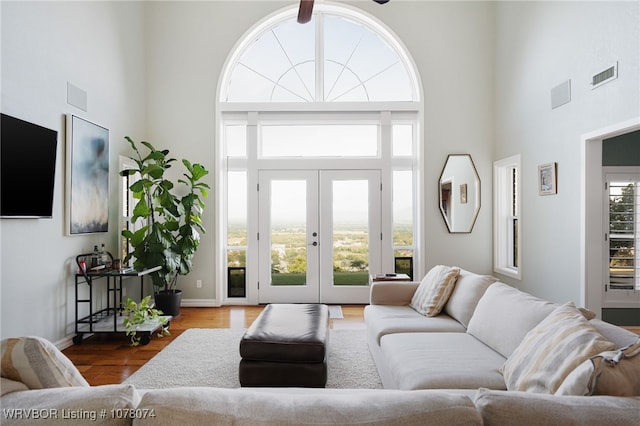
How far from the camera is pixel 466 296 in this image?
9.87 feet

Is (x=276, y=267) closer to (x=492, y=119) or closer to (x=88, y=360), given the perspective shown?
(x=88, y=360)

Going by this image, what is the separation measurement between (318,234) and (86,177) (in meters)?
3.08

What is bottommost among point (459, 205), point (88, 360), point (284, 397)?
point (88, 360)

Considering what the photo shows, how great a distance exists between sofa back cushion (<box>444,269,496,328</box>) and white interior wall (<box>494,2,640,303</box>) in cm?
141

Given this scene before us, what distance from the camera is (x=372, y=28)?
5750 millimetres

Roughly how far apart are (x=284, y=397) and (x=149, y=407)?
0.34m

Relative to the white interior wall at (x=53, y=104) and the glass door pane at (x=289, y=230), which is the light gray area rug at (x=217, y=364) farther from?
the glass door pane at (x=289, y=230)

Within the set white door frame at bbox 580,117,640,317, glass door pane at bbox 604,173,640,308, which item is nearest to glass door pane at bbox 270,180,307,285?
white door frame at bbox 580,117,640,317

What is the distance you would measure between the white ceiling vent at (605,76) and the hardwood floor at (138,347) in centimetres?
343

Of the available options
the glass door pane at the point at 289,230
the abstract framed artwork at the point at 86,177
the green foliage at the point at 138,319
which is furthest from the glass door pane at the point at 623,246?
the abstract framed artwork at the point at 86,177

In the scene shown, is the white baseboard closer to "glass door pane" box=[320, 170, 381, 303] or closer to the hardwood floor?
the hardwood floor

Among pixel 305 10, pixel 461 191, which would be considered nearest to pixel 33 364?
pixel 305 10

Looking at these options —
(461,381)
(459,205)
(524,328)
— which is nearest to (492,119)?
(459,205)

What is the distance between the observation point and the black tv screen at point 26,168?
302 centimetres
